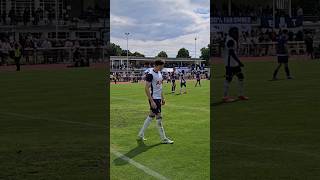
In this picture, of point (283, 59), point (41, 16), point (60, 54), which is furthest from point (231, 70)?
point (41, 16)

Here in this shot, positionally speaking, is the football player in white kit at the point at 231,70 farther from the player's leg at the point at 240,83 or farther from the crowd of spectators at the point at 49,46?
the crowd of spectators at the point at 49,46

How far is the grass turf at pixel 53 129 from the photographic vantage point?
7043 millimetres

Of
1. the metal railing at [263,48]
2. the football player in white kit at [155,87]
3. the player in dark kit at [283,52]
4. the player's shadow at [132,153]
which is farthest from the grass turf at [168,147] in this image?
the metal railing at [263,48]

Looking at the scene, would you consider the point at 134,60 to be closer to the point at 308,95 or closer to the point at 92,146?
the point at 308,95

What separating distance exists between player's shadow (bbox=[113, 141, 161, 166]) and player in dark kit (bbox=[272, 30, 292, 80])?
10.7m

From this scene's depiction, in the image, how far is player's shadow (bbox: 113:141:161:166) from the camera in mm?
7312

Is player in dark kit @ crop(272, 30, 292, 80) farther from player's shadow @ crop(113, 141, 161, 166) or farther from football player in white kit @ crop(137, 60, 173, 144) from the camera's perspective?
player's shadow @ crop(113, 141, 161, 166)

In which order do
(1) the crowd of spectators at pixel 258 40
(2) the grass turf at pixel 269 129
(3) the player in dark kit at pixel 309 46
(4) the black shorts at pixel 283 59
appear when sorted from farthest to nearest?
(1) the crowd of spectators at pixel 258 40 < (3) the player in dark kit at pixel 309 46 < (4) the black shorts at pixel 283 59 < (2) the grass turf at pixel 269 129

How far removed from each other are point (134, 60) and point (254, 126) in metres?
21.3

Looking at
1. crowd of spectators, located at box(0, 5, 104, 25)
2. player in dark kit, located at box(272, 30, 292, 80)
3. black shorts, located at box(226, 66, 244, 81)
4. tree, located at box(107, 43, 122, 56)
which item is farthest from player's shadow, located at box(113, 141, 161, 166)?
crowd of spectators, located at box(0, 5, 104, 25)

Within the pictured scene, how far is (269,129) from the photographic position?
10.4 metres

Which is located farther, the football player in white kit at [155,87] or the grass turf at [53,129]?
the football player in white kit at [155,87]

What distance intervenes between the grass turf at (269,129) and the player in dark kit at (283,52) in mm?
304

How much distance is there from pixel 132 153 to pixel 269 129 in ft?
12.6
